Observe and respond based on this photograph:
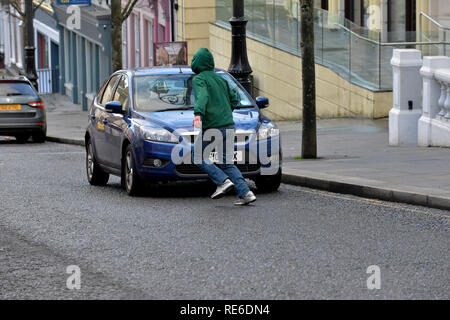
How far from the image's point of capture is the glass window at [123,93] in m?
14.3

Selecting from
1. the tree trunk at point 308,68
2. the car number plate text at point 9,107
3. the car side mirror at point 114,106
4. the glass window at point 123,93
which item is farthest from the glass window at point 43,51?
the car side mirror at point 114,106

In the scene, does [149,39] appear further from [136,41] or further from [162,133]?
[162,133]

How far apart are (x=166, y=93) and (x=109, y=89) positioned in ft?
4.82

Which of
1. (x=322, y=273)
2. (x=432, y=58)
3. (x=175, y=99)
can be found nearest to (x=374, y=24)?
(x=432, y=58)

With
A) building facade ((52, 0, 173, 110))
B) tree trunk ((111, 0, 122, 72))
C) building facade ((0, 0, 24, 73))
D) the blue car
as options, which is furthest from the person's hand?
building facade ((0, 0, 24, 73))

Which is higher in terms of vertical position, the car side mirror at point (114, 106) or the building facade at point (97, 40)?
the car side mirror at point (114, 106)

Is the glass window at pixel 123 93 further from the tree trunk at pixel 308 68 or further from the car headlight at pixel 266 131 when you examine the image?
the tree trunk at pixel 308 68

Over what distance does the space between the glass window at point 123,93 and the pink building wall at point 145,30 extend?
23607 mm

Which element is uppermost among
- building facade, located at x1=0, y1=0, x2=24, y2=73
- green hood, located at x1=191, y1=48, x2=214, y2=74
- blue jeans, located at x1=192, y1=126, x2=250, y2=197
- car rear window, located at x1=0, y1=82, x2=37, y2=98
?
green hood, located at x1=191, y1=48, x2=214, y2=74

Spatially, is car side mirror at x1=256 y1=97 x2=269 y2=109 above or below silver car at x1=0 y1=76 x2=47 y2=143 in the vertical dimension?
above

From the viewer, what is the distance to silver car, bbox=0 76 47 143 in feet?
91.0

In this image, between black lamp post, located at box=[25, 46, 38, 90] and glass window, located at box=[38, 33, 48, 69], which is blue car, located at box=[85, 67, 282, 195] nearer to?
black lamp post, located at box=[25, 46, 38, 90]

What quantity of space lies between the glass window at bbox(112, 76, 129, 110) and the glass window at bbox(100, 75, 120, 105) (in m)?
0.29
